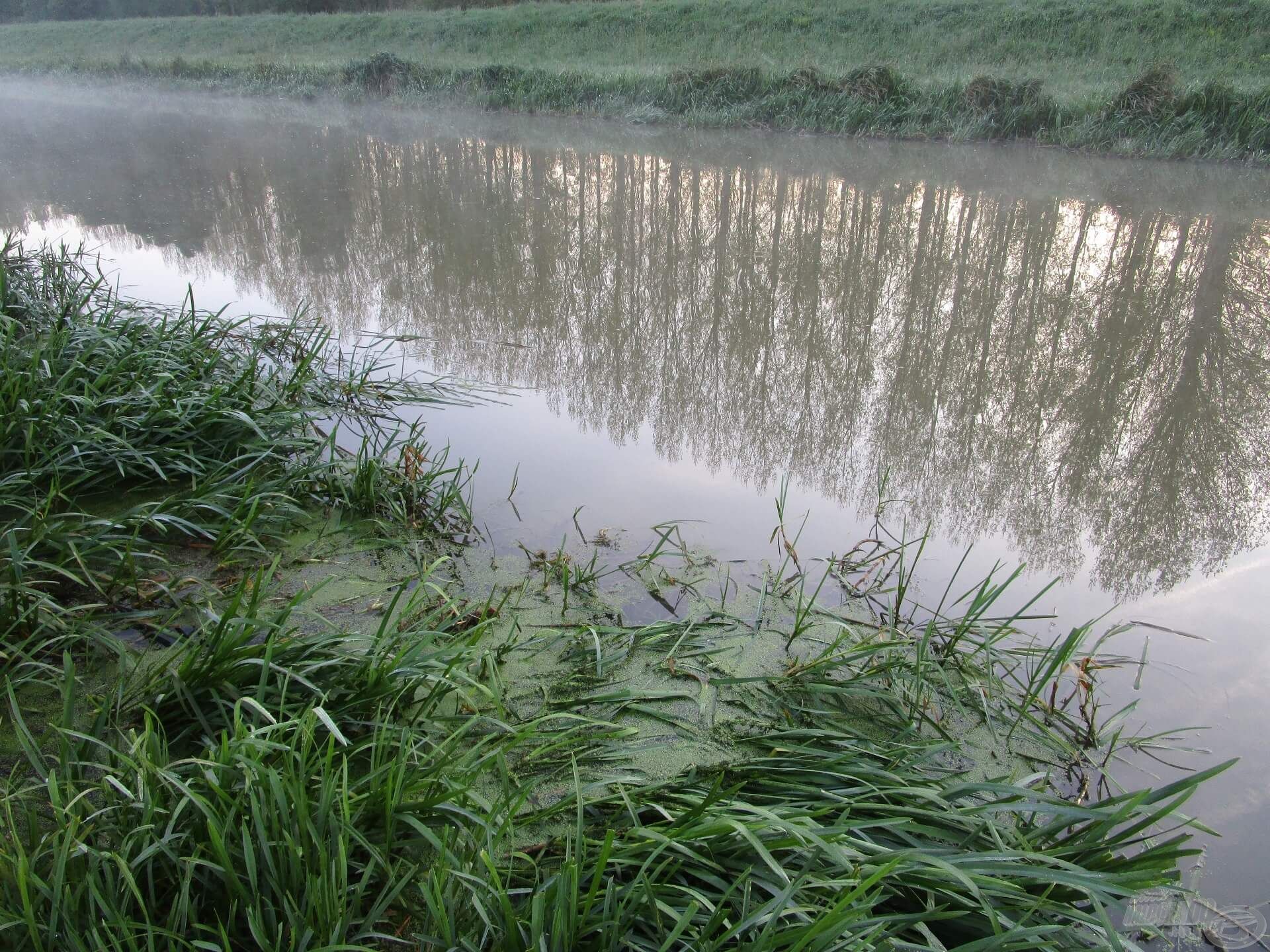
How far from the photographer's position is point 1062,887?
157cm

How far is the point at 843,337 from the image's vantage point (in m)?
4.72

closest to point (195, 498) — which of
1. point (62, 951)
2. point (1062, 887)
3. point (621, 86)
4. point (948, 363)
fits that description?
point (62, 951)

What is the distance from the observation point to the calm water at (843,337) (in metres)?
2.98

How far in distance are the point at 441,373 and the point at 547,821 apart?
289 centimetres

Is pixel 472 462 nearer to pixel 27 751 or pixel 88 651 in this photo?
pixel 88 651

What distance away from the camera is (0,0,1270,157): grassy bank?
34.5 feet

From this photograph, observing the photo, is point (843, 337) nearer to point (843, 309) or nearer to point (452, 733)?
point (843, 309)

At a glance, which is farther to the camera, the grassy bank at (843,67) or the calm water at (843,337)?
the grassy bank at (843,67)

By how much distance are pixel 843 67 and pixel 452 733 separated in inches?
581

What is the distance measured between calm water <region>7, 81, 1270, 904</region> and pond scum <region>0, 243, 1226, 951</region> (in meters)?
0.40

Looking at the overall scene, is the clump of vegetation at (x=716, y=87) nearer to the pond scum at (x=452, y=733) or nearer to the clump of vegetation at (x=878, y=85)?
the clump of vegetation at (x=878, y=85)

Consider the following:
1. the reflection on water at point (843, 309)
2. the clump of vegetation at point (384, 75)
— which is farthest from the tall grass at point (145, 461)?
the clump of vegetation at point (384, 75)

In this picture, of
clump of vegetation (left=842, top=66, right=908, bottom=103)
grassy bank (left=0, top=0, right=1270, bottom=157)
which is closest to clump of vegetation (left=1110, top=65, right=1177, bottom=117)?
grassy bank (left=0, top=0, right=1270, bottom=157)

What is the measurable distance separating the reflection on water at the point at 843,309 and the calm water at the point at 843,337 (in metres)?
0.02
